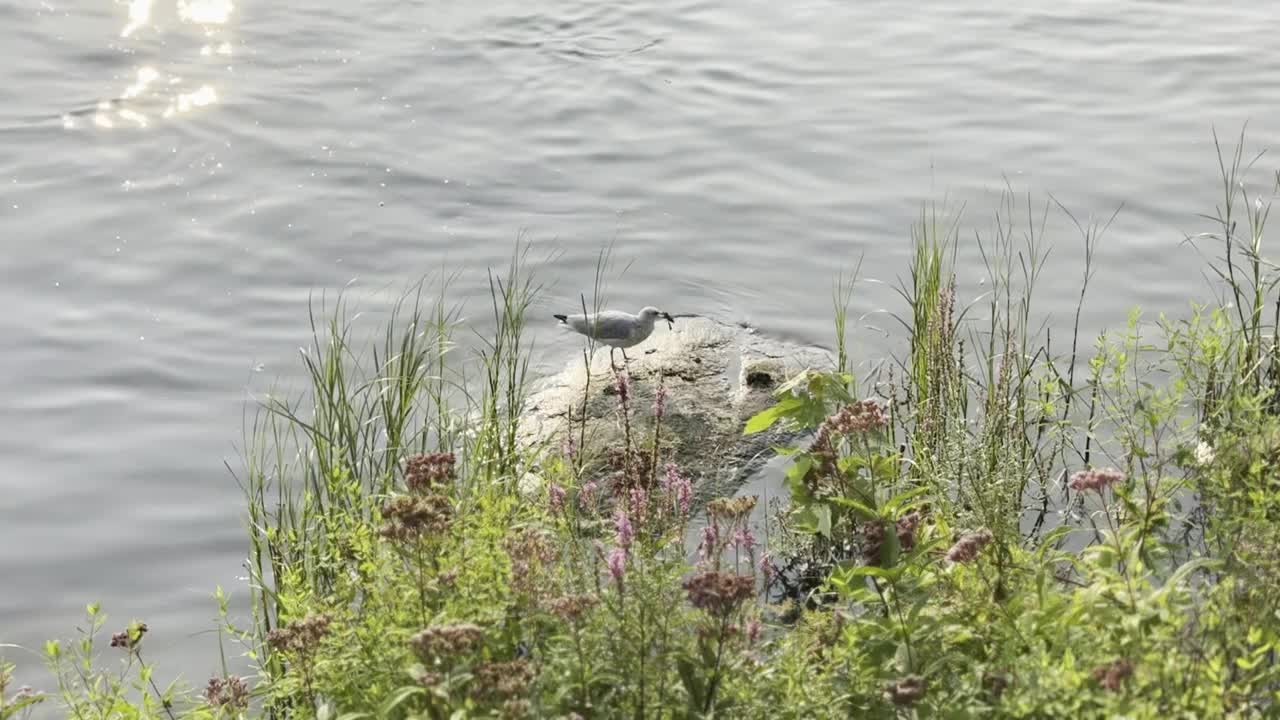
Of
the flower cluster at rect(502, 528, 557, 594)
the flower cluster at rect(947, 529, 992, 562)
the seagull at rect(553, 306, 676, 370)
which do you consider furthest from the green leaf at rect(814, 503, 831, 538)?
the seagull at rect(553, 306, 676, 370)

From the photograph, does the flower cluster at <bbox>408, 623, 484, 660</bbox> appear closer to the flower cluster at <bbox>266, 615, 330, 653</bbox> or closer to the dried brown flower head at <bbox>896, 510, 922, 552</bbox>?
the flower cluster at <bbox>266, 615, 330, 653</bbox>

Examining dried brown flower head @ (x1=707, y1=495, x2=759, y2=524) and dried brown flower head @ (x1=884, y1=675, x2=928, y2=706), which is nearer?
dried brown flower head @ (x1=884, y1=675, x2=928, y2=706)

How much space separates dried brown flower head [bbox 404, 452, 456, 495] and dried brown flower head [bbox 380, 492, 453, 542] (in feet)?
0.20

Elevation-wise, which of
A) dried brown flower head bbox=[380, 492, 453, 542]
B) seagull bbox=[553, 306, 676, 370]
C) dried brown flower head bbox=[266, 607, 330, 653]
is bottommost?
dried brown flower head bbox=[266, 607, 330, 653]

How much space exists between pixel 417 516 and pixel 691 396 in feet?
11.6

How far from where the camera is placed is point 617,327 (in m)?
6.80

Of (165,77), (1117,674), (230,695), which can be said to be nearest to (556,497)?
(230,695)

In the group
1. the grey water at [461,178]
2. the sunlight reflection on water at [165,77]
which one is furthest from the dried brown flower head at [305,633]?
the sunlight reflection on water at [165,77]

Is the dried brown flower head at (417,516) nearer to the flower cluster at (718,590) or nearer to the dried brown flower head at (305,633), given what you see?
the dried brown flower head at (305,633)

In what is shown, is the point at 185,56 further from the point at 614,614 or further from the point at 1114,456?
the point at 614,614

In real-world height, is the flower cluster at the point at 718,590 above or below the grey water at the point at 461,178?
below

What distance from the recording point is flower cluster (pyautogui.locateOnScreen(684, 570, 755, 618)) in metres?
2.96

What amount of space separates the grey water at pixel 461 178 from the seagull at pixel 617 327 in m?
0.50

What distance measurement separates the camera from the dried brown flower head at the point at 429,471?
354 centimetres
